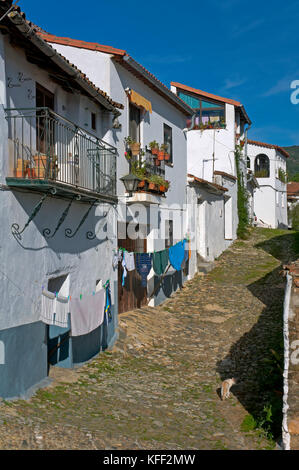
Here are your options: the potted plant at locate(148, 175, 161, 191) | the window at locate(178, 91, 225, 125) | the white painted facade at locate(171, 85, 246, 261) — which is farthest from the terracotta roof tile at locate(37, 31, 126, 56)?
the window at locate(178, 91, 225, 125)

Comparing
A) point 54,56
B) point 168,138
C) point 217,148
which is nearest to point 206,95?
point 217,148

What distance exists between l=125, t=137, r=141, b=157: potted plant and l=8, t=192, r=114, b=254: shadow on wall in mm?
2450

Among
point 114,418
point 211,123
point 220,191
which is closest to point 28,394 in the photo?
point 114,418

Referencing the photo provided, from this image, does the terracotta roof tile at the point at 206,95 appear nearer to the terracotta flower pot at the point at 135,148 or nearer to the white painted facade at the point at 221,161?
the white painted facade at the point at 221,161

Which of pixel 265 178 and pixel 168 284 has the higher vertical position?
pixel 265 178

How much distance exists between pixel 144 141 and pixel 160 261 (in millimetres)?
3881

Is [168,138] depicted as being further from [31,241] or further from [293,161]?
[293,161]

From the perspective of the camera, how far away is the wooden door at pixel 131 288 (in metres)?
12.9

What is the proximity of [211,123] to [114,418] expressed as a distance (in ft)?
66.9

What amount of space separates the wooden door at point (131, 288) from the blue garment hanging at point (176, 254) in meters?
1.04

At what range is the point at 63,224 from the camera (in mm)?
8828

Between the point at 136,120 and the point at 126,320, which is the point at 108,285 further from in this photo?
the point at 136,120

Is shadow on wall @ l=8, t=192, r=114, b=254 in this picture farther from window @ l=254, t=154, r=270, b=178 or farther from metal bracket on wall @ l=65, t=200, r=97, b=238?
window @ l=254, t=154, r=270, b=178

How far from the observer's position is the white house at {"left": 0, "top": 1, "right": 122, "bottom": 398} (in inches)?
273
